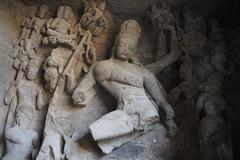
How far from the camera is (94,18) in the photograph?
4848 mm

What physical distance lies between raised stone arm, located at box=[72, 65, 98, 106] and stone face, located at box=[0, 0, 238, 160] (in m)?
0.01

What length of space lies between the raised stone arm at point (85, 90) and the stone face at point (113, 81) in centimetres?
1

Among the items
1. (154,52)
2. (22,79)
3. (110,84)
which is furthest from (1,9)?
(154,52)

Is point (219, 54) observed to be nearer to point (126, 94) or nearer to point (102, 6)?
point (126, 94)

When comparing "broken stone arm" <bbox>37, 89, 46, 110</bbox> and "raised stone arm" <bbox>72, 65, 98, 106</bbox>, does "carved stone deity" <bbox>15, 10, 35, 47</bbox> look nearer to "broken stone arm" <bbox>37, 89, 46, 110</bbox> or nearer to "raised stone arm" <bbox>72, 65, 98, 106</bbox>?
"broken stone arm" <bbox>37, 89, 46, 110</bbox>

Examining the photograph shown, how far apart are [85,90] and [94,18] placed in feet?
3.65

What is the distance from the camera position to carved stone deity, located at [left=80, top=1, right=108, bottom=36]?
486cm

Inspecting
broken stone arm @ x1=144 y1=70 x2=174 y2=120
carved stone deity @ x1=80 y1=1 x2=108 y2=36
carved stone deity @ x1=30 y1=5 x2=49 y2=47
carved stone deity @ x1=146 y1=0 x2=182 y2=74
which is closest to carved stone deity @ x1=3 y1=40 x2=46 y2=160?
carved stone deity @ x1=30 y1=5 x2=49 y2=47

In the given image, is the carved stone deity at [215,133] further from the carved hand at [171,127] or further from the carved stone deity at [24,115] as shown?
the carved stone deity at [24,115]

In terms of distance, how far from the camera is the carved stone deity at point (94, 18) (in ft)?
15.9

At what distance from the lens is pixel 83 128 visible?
4188mm

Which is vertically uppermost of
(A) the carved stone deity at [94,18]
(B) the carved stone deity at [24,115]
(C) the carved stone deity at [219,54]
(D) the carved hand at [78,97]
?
(A) the carved stone deity at [94,18]

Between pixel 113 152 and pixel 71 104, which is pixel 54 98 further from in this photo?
pixel 113 152

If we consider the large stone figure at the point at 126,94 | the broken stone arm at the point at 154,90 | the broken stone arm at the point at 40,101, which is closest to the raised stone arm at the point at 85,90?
the large stone figure at the point at 126,94
